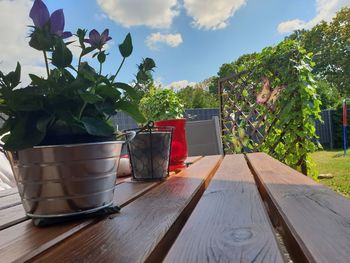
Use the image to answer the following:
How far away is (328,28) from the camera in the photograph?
14.4 meters

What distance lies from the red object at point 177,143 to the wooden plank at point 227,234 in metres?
0.56

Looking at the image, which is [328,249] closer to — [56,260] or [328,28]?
[56,260]

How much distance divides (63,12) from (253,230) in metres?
0.42

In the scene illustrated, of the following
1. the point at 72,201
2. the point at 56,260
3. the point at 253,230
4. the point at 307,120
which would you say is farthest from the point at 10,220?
the point at 307,120

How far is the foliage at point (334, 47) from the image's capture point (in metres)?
13.8

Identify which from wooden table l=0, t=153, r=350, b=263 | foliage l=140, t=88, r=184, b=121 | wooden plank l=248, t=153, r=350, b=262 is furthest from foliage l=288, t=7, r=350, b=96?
wooden table l=0, t=153, r=350, b=263

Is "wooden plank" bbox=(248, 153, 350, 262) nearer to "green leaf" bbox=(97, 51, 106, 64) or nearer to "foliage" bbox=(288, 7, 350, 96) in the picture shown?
"green leaf" bbox=(97, 51, 106, 64)

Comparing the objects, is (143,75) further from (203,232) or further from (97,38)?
(203,232)

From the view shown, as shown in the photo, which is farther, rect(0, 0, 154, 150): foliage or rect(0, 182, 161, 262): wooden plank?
rect(0, 0, 154, 150): foliage

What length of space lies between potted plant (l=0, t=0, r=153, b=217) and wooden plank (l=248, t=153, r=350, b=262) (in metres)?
0.30

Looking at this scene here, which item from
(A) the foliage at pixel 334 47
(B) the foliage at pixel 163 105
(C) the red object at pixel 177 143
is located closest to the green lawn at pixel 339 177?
(B) the foliage at pixel 163 105

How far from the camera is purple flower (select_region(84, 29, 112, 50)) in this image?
22.9 inches

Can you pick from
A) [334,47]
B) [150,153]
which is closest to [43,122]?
[150,153]

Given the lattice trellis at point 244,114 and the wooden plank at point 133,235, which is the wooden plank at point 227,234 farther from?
the lattice trellis at point 244,114
